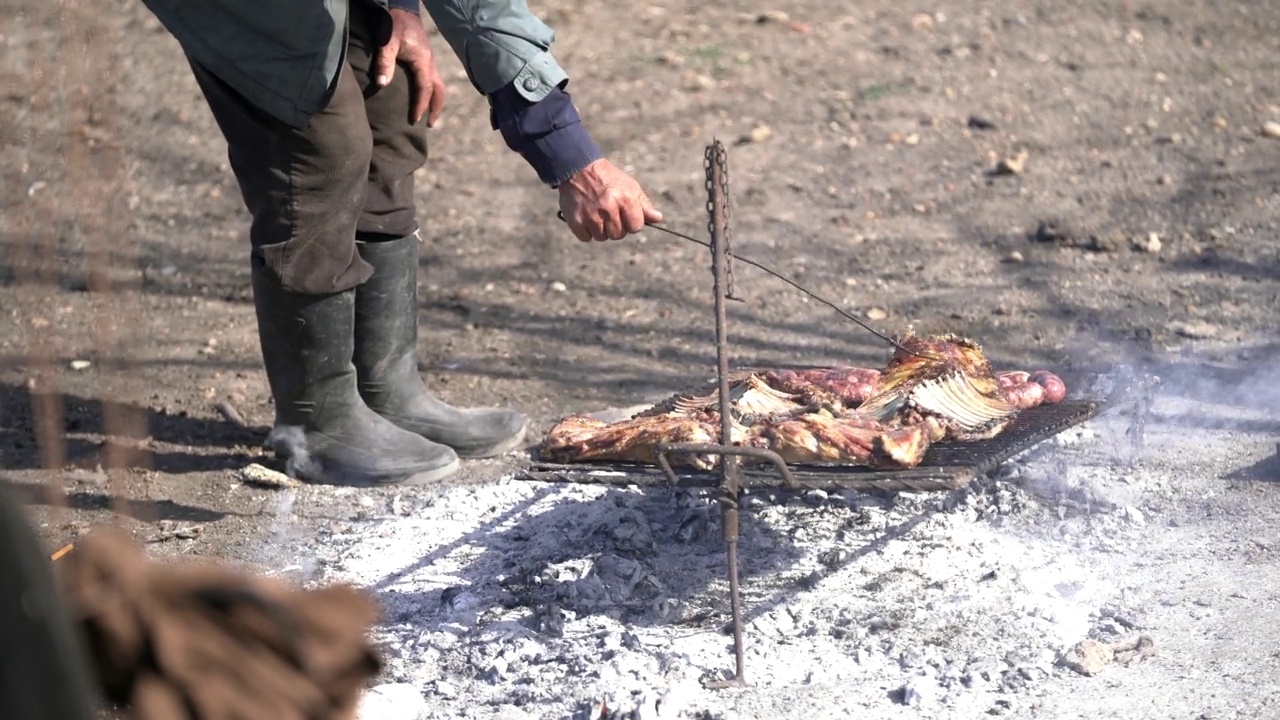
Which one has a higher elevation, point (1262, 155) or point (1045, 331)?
point (1262, 155)

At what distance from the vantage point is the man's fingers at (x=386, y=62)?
457cm

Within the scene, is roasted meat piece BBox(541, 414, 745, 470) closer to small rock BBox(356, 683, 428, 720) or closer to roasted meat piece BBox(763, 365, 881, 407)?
roasted meat piece BBox(763, 365, 881, 407)

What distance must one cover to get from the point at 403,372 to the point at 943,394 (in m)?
2.17

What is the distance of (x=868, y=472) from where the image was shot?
3.40 meters

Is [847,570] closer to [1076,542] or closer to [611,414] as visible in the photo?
[1076,542]

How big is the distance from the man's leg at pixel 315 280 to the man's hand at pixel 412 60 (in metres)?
0.24

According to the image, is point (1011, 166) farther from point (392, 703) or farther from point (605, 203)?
point (392, 703)

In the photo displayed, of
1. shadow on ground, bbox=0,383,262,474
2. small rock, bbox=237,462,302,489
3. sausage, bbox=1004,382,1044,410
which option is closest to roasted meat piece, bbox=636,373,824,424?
sausage, bbox=1004,382,1044,410

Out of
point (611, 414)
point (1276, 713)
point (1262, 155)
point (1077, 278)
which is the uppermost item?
point (1262, 155)

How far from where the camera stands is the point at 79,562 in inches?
52.4

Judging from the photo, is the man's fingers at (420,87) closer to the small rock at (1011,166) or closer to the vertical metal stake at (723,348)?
the vertical metal stake at (723,348)

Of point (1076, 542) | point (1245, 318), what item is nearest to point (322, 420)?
point (1076, 542)

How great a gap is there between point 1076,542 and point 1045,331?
6.57 ft

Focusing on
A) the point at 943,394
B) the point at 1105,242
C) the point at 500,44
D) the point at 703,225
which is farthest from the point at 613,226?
the point at 1105,242
